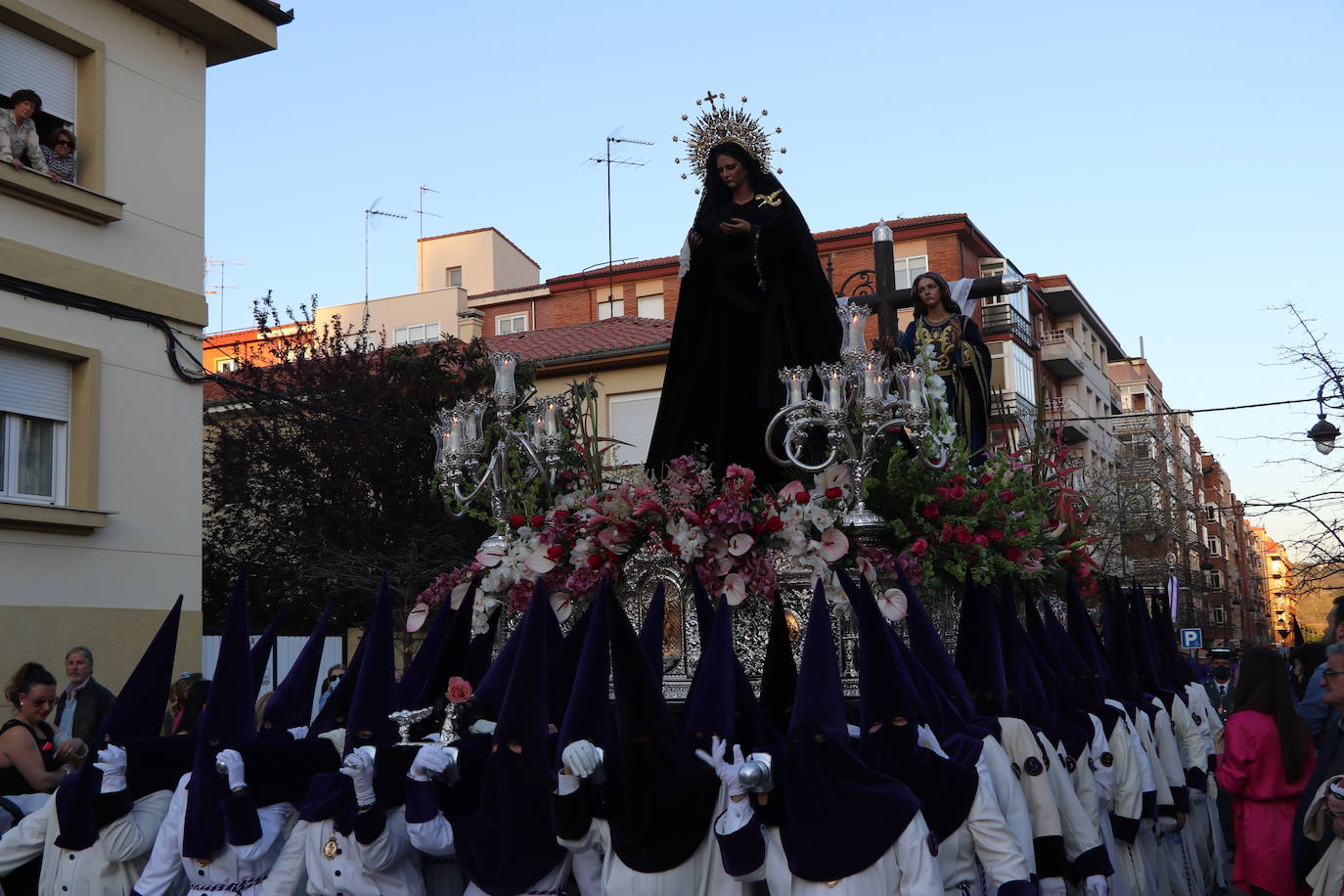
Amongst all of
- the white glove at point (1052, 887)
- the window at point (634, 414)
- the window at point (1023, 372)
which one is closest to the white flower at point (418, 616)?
the white glove at point (1052, 887)

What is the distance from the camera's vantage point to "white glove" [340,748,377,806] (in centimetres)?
567

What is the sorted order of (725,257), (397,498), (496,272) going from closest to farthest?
(725,257), (397,498), (496,272)

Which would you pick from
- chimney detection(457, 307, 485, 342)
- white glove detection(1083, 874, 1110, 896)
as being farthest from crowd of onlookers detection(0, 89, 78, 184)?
chimney detection(457, 307, 485, 342)

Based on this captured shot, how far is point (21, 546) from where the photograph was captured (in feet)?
37.6

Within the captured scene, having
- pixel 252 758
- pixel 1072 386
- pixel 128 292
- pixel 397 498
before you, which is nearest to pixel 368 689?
pixel 252 758

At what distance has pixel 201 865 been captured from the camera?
6.08 m

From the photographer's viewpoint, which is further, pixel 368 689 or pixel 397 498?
pixel 397 498

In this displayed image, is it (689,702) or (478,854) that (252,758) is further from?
(689,702)

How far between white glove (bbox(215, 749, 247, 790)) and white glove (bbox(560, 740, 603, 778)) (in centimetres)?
153

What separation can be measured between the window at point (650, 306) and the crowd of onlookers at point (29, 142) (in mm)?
27428

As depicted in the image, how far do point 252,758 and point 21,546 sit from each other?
6278 millimetres

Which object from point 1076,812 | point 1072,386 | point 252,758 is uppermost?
point 1072,386

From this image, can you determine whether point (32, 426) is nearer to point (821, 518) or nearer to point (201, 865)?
point (201, 865)

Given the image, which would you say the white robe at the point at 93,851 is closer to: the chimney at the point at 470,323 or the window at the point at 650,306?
the chimney at the point at 470,323
